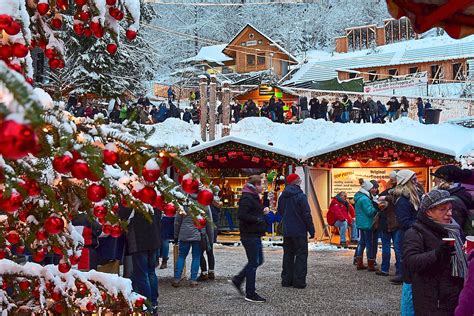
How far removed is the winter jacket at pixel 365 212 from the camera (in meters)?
11.1

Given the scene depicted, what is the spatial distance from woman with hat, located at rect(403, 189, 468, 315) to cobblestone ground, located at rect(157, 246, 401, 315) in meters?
3.20

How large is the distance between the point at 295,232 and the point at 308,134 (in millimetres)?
13085

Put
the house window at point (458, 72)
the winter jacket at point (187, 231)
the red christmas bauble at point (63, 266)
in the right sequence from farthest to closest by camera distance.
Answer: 1. the house window at point (458, 72)
2. the winter jacket at point (187, 231)
3. the red christmas bauble at point (63, 266)

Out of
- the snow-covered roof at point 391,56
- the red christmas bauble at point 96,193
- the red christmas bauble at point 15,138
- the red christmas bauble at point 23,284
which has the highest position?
the snow-covered roof at point 391,56

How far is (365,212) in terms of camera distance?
1111 cm

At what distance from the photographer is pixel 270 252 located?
15484 mm

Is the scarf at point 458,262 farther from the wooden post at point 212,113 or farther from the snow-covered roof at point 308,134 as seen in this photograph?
the wooden post at point 212,113

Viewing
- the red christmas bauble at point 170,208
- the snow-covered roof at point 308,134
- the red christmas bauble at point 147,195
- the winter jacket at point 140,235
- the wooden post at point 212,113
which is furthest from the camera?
the wooden post at point 212,113

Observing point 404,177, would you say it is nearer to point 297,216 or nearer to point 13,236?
point 297,216

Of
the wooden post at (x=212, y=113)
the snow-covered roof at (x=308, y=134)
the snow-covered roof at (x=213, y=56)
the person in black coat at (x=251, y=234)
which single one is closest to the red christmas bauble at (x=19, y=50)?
the person in black coat at (x=251, y=234)

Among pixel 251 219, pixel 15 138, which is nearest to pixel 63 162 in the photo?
pixel 15 138

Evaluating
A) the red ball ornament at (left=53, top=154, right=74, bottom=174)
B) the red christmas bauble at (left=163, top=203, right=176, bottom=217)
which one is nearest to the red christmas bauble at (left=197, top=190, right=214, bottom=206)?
the red christmas bauble at (left=163, top=203, right=176, bottom=217)

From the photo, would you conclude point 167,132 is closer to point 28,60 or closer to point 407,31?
point 28,60

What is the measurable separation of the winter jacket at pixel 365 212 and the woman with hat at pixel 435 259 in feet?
20.5
